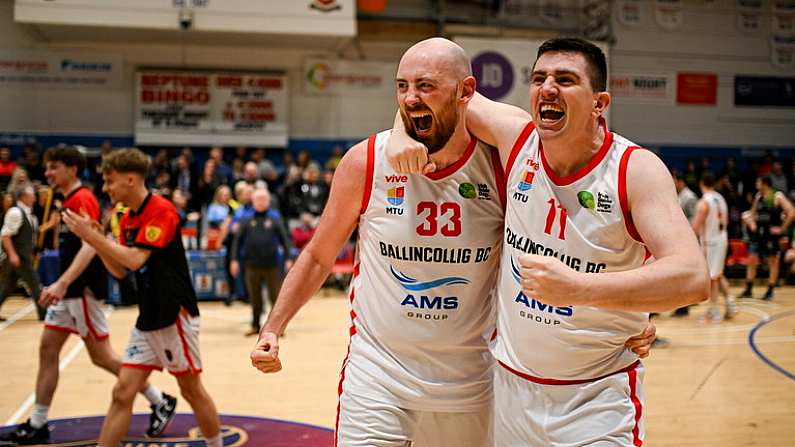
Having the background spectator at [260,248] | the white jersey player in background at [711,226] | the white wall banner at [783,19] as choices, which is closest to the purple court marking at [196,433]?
the background spectator at [260,248]

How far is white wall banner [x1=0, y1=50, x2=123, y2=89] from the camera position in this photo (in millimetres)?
19391

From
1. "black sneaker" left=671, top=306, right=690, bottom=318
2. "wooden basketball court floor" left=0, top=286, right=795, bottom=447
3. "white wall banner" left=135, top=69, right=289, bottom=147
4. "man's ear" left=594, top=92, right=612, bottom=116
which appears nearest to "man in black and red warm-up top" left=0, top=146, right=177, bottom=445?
"wooden basketball court floor" left=0, top=286, right=795, bottom=447

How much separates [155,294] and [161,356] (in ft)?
1.30

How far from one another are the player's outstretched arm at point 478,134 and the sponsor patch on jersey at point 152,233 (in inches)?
97.5

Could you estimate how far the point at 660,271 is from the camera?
226 centimetres

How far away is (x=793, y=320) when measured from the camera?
12125mm

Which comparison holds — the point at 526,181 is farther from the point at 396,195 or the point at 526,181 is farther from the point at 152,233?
the point at 152,233

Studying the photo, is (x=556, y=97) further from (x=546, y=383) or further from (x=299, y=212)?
(x=299, y=212)

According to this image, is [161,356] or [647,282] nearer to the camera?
[647,282]

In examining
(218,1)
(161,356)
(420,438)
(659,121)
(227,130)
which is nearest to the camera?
(420,438)

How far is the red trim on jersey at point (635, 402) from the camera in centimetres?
283

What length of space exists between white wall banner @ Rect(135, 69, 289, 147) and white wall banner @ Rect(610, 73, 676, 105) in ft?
29.2

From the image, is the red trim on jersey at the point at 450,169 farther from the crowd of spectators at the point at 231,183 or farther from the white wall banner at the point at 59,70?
the white wall banner at the point at 59,70

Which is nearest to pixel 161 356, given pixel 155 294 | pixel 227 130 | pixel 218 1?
pixel 155 294
